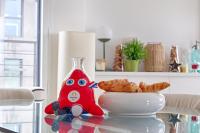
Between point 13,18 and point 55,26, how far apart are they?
0.61 meters

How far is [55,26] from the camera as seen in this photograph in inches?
153

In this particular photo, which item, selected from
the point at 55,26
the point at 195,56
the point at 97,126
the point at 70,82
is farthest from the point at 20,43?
the point at 97,126

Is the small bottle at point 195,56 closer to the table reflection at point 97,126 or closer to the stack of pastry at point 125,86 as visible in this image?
the stack of pastry at point 125,86

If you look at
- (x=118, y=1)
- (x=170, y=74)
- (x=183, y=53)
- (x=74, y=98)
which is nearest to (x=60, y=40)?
(x=118, y=1)

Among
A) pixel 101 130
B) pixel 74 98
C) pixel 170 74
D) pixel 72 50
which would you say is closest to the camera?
pixel 101 130

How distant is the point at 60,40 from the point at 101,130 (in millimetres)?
2831

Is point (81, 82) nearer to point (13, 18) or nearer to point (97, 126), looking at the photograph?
point (97, 126)

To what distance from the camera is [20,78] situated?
4.15 meters

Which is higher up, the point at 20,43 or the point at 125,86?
the point at 20,43

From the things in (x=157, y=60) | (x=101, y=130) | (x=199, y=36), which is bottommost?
(x=101, y=130)

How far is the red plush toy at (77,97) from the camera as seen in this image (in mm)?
1236

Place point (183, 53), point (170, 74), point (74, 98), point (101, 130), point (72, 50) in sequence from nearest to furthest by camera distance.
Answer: point (101, 130)
point (74, 98)
point (72, 50)
point (170, 74)
point (183, 53)

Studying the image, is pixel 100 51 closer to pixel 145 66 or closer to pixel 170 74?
pixel 145 66

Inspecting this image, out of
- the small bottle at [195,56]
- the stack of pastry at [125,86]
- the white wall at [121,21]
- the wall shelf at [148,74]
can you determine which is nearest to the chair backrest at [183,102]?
the stack of pastry at [125,86]
